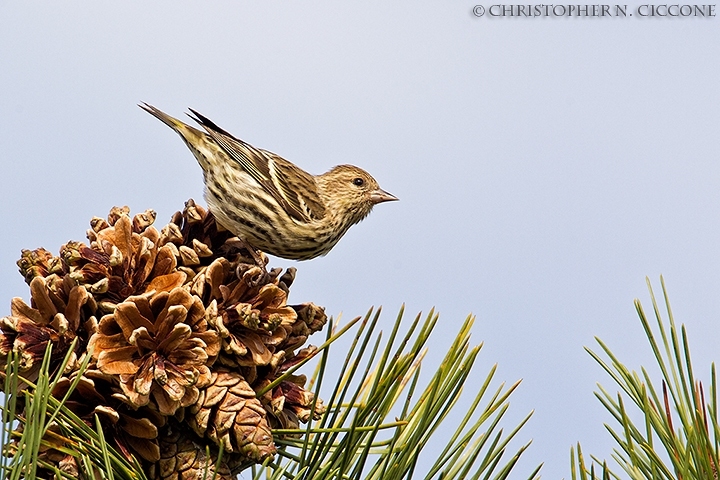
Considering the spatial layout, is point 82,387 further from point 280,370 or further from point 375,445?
point 375,445

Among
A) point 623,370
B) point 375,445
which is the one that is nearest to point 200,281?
point 375,445

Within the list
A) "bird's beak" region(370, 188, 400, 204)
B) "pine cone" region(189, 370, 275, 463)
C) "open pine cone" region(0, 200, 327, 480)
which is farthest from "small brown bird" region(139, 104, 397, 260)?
"pine cone" region(189, 370, 275, 463)

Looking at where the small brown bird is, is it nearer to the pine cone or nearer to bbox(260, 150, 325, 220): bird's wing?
bbox(260, 150, 325, 220): bird's wing

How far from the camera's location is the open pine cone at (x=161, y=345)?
1854 millimetres

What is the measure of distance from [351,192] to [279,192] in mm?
619

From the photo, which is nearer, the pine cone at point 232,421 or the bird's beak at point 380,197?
the pine cone at point 232,421

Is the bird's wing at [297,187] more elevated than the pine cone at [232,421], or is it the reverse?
the bird's wing at [297,187]

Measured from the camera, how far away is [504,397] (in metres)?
1.83

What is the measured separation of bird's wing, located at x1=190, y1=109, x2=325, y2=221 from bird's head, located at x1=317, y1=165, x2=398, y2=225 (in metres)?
0.11

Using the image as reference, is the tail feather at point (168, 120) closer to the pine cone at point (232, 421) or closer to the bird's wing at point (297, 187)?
the bird's wing at point (297, 187)

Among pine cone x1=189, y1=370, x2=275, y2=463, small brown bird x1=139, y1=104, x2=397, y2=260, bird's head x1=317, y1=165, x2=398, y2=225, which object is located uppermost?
bird's head x1=317, y1=165, x2=398, y2=225

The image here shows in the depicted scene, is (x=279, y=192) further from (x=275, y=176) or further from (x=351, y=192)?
(x=351, y=192)

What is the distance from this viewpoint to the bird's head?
4.32 metres

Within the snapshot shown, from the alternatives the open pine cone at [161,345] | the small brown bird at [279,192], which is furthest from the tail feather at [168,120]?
the open pine cone at [161,345]
